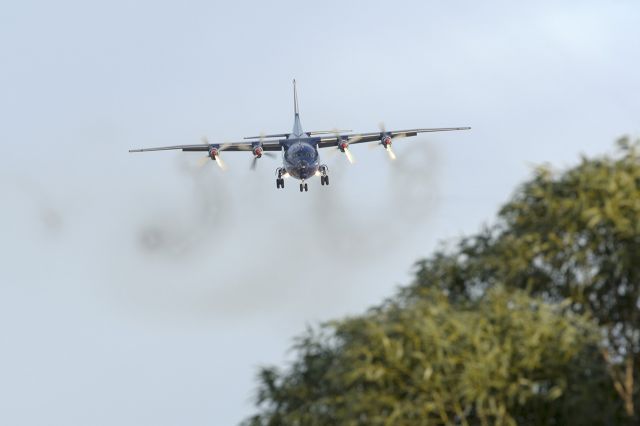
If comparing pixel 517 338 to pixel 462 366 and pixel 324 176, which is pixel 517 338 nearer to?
pixel 462 366

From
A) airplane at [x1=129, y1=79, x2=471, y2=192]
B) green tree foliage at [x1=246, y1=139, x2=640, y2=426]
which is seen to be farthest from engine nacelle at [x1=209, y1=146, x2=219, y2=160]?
green tree foliage at [x1=246, y1=139, x2=640, y2=426]

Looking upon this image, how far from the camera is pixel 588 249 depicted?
4841 cm

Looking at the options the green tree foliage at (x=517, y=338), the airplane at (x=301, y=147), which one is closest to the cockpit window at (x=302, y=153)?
the airplane at (x=301, y=147)

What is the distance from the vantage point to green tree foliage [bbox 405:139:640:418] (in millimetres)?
47906

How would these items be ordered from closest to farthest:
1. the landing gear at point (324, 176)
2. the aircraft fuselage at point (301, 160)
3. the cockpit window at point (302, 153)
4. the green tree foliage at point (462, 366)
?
the green tree foliage at point (462, 366) < the cockpit window at point (302, 153) < the aircraft fuselage at point (301, 160) < the landing gear at point (324, 176)

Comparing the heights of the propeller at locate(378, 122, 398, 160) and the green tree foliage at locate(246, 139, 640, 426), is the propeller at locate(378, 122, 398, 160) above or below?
above

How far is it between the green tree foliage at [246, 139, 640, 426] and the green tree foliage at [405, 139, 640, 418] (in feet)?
0.16

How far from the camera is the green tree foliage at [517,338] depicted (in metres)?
45.7

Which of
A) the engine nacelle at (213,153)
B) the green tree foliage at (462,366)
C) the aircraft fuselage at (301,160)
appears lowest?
→ the green tree foliage at (462,366)

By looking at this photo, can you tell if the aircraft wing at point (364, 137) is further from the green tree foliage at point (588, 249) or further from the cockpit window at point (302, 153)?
the green tree foliage at point (588, 249)

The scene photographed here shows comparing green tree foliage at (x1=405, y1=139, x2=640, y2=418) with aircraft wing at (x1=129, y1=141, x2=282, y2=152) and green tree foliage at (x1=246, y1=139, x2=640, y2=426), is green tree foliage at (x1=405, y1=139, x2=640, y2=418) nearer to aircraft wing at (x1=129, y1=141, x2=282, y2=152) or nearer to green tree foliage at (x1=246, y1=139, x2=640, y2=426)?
green tree foliage at (x1=246, y1=139, x2=640, y2=426)

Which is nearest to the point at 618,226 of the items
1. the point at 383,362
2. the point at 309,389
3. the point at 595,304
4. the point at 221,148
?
the point at 595,304

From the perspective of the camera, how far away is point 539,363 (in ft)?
154

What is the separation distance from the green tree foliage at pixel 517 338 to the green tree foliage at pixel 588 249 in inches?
1.9
